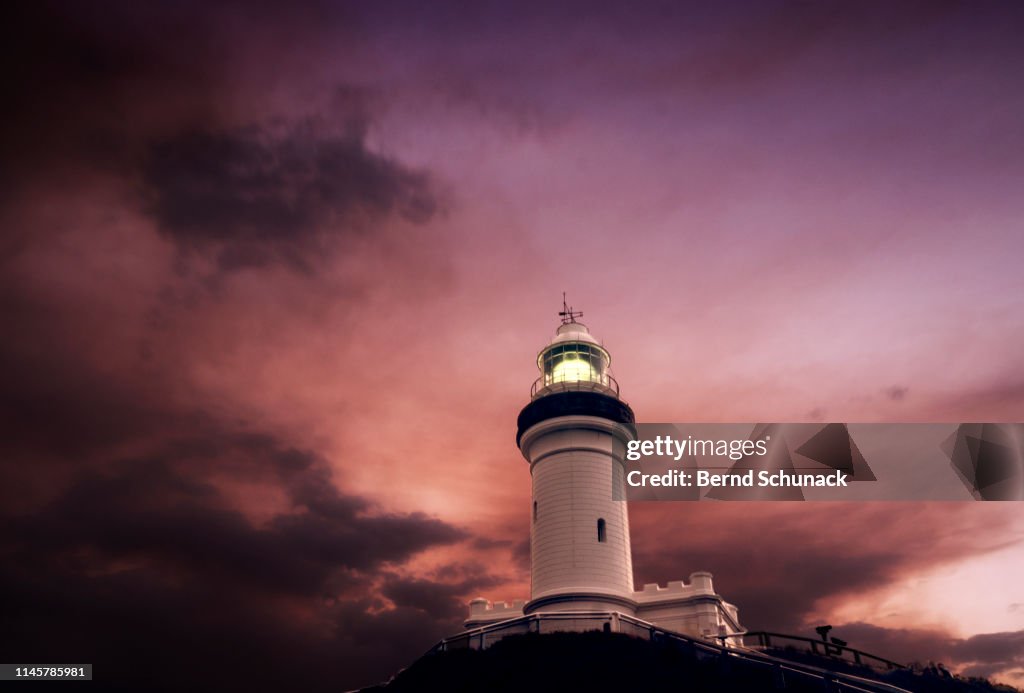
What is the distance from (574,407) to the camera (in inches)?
1367

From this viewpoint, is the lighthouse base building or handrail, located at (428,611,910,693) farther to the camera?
the lighthouse base building

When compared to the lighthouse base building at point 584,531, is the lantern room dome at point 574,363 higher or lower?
higher

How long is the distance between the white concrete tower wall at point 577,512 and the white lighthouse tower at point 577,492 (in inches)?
1.8

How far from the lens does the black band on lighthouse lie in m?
34.8

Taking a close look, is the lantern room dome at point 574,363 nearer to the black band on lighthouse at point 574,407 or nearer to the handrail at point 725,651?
the black band on lighthouse at point 574,407

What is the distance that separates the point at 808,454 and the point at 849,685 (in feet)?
72.2

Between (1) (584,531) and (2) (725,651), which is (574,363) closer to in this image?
(1) (584,531)

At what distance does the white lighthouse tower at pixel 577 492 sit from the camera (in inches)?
1273

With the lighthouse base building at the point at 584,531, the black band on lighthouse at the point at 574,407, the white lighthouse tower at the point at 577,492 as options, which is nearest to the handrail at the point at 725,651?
the lighthouse base building at the point at 584,531

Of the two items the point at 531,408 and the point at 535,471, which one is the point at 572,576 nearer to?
the point at 535,471

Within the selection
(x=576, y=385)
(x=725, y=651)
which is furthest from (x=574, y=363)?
(x=725, y=651)

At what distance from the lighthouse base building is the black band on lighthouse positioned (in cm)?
5

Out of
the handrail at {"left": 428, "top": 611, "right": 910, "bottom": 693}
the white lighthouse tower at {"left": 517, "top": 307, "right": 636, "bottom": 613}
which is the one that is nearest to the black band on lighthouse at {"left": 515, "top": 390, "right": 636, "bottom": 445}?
the white lighthouse tower at {"left": 517, "top": 307, "right": 636, "bottom": 613}

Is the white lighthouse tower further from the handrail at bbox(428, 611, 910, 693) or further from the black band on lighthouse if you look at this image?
the handrail at bbox(428, 611, 910, 693)
